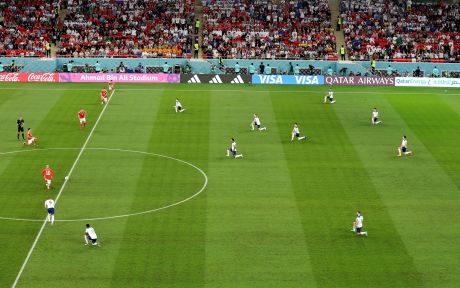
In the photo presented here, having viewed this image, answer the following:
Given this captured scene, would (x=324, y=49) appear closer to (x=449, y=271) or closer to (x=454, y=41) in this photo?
(x=454, y=41)

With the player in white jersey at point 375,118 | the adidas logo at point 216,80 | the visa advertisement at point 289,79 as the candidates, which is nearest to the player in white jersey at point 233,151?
the player in white jersey at point 375,118

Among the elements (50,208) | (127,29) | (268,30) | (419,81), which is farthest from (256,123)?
(127,29)

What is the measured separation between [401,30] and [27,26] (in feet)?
141

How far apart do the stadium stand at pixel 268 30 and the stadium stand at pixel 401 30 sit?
Answer: 2.98m

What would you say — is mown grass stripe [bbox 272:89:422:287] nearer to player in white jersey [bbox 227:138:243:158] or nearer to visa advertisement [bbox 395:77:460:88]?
player in white jersey [bbox 227:138:243:158]

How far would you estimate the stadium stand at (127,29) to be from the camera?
91.2 m

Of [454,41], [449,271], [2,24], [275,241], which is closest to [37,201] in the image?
[275,241]

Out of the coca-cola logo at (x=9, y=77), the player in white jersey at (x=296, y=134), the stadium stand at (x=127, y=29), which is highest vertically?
the stadium stand at (x=127, y=29)

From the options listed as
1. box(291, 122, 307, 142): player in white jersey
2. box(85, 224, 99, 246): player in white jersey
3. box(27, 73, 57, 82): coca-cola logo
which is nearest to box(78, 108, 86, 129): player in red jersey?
box(291, 122, 307, 142): player in white jersey

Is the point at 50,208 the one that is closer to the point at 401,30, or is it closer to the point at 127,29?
the point at 127,29

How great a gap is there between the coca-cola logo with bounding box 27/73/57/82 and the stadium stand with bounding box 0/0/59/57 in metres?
6.07

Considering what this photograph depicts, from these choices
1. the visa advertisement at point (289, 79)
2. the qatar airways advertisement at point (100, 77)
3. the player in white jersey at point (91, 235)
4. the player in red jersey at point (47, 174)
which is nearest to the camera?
the player in white jersey at point (91, 235)

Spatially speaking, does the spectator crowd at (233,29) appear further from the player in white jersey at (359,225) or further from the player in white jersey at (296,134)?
the player in white jersey at (359,225)

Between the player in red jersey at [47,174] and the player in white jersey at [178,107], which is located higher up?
the player in red jersey at [47,174]
